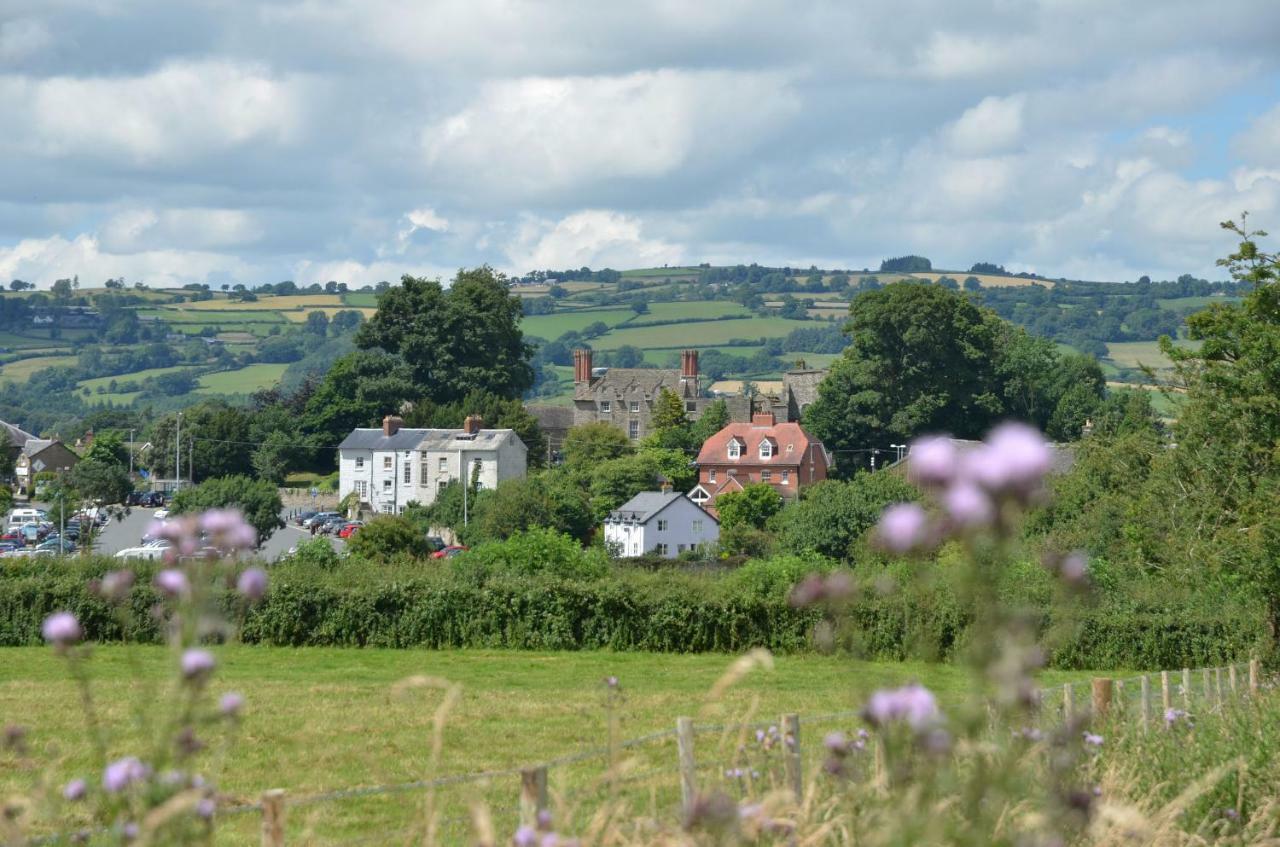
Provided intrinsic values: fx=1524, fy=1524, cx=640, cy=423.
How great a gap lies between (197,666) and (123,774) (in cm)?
58

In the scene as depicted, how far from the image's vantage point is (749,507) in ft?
242

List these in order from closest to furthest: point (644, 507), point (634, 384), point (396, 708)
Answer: point (396, 708) → point (644, 507) → point (634, 384)

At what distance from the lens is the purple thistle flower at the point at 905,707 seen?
3.10m

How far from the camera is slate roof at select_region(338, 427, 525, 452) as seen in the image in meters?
83.8

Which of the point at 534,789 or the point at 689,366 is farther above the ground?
the point at 534,789

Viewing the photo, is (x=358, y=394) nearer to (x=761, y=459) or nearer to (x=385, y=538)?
(x=761, y=459)

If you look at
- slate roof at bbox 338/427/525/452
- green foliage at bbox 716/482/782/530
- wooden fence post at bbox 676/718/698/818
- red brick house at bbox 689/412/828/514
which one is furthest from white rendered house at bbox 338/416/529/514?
wooden fence post at bbox 676/718/698/818

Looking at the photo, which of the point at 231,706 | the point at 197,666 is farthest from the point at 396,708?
the point at 197,666

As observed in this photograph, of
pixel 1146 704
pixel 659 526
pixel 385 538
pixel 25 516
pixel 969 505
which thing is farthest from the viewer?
pixel 25 516

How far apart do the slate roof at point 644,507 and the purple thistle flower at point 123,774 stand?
68.1m

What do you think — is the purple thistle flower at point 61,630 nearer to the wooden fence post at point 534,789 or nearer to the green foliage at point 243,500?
the wooden fence post at point 534,789

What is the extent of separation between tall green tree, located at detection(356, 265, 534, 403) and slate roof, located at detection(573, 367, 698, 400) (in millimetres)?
21668

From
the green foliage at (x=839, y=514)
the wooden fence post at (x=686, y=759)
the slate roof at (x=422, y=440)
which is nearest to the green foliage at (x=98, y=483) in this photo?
the slate roof at (x=422, y=440)

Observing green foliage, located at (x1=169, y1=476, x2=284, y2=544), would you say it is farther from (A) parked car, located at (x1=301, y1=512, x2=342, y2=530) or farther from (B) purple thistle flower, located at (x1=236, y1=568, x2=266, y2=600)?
(B) purple thistle flower, located at (x1=236, y1=568, x2=266, y2=600)
